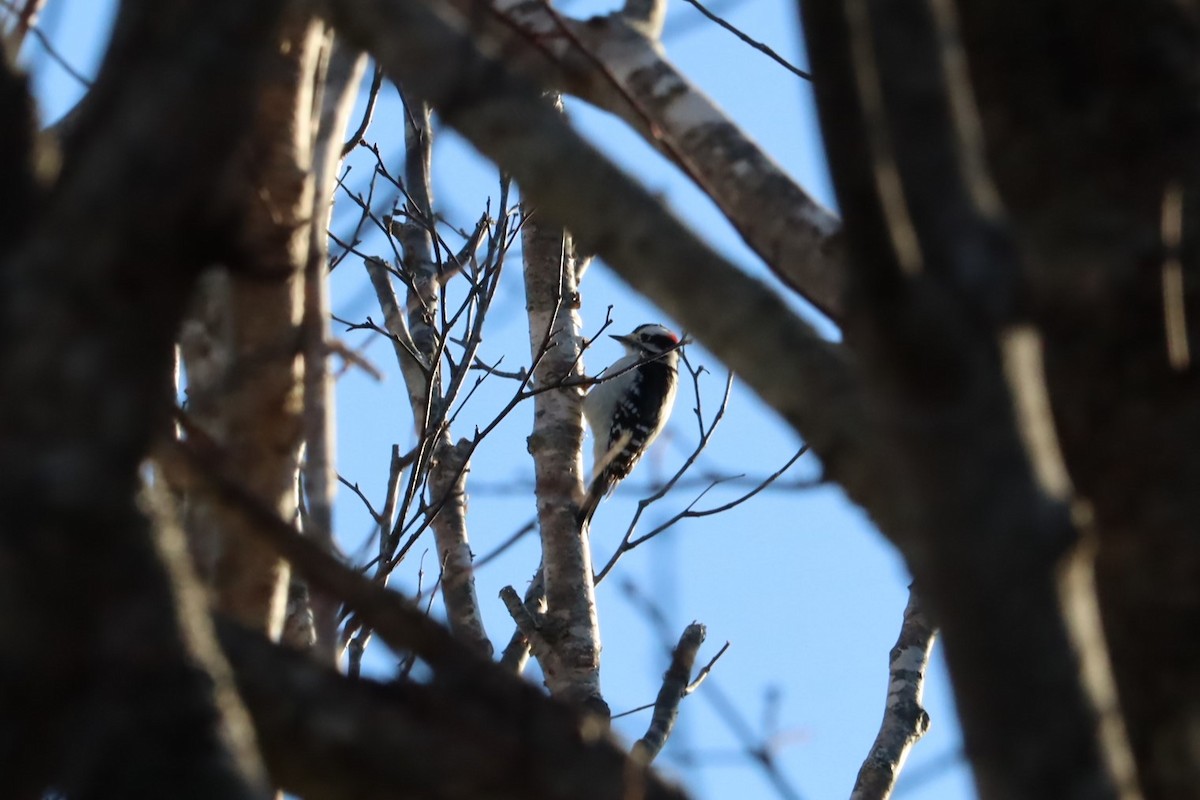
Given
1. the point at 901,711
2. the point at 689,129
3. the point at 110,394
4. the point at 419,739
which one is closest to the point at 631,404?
the point at 901,711

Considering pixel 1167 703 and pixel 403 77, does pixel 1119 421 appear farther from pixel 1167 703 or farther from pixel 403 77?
pixel 403 77

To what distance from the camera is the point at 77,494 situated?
1288 millimetres

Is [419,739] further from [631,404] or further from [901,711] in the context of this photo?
[631,404]

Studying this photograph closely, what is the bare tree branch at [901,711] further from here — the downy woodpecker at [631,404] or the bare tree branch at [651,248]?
the downy woodpecker at [631,404]

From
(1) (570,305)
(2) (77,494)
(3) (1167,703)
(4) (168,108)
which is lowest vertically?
(2) (77,494)

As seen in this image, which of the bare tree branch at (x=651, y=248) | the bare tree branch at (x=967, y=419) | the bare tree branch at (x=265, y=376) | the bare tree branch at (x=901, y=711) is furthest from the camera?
the bare tree branch at (x=901, y=711)

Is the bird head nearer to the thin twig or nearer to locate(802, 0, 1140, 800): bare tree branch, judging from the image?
the thin twig

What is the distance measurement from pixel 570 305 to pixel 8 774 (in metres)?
5.01

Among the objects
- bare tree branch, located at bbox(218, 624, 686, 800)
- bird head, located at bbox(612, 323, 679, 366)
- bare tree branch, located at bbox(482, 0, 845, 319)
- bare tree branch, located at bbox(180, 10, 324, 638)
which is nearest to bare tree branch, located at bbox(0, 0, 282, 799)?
bare tree branch, located at bbox(218, 624, 686, 800)

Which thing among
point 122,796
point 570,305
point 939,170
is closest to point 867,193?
point 939,170

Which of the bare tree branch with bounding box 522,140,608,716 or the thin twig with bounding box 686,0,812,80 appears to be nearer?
the thin twig with bounding box 686,0,812,80

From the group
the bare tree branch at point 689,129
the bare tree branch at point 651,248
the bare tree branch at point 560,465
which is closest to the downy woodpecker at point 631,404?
the bare tree branch at point 560,465

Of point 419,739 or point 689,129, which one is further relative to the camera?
point 689,129

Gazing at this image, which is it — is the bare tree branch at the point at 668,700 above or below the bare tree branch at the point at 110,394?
above
